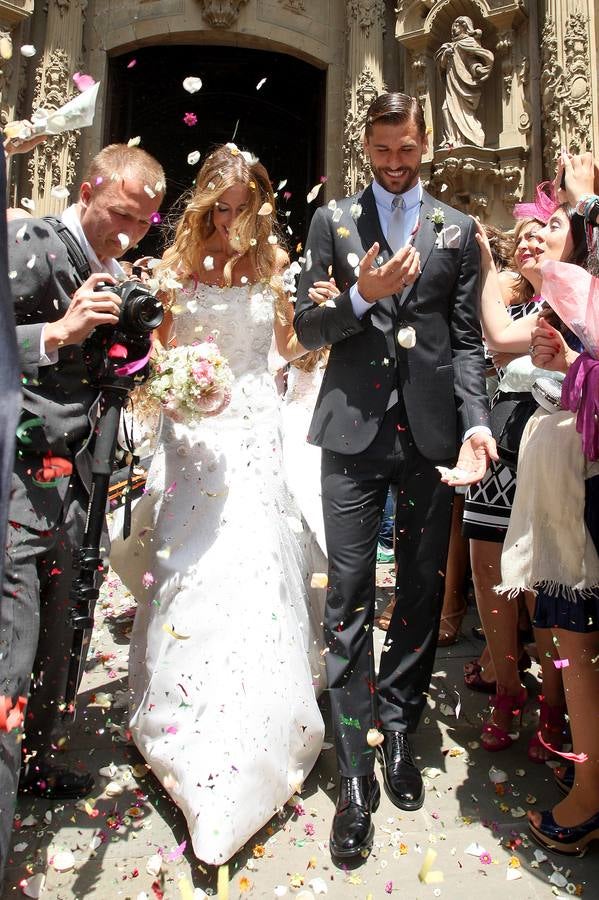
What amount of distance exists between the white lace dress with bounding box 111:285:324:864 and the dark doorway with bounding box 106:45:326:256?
273 inches

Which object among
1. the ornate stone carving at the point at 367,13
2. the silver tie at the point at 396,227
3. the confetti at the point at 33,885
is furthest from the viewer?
the ornate stone carving at the point at 367,13

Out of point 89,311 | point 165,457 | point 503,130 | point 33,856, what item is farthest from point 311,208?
point 33,856

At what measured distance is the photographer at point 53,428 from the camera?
2018 millimetres

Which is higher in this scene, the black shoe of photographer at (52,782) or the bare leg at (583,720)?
the bare leg at (583,720)

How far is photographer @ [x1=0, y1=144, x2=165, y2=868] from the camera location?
79.4 inches

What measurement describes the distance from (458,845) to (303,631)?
35.0 inches

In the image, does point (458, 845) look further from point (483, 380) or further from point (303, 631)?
point (483, 380)

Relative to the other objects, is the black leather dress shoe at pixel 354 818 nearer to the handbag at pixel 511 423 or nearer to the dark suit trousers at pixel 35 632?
the dark suit trousers at pixel 35 632

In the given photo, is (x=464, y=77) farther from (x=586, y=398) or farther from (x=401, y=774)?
(x=401, y=774)

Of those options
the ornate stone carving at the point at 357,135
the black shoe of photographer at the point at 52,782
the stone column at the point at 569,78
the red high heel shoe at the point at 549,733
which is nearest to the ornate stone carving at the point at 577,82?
the stone column at the point at 569,78

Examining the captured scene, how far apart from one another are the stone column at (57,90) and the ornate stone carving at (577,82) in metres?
5.54

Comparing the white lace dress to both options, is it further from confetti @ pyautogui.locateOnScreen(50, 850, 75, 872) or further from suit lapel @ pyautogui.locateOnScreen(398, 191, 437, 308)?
suit lapel @ pyautogui.locateOnScreen(398, 191, 437, 308)

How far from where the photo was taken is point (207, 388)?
102 inches

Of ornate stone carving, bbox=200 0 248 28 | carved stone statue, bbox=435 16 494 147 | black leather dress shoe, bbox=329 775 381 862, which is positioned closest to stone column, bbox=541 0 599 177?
carved stone statue, bbox=435 16 494 147
